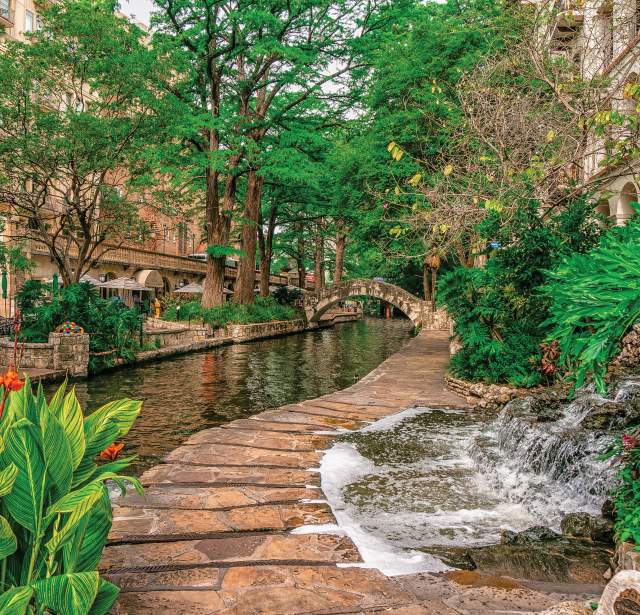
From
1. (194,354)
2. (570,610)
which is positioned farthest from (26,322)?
(570,610)

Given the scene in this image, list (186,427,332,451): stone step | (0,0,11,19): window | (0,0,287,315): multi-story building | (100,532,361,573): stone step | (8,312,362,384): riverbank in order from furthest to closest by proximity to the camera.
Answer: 1. (0,0,11,19): window
2. (0,0,287,315): multi-story building
3. (8,312,362,384): riverbank
4. (186,427,332,451): stone step
5. (100,532,361,573): stone step

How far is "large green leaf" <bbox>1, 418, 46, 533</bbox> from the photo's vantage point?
93.4 inches

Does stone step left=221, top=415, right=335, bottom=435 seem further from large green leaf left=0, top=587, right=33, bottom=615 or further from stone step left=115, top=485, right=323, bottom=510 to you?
large green leaf left=0, top=587, right=33, bottom=615

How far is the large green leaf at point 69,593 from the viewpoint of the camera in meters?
2.23

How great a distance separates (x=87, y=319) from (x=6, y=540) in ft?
45.7

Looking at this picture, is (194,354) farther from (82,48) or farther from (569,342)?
(569,342)

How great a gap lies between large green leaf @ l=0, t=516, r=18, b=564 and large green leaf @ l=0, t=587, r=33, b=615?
181mm

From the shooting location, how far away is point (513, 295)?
1053cm

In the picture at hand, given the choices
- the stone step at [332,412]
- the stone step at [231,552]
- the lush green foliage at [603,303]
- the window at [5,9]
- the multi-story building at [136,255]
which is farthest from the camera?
the window at [5,9]

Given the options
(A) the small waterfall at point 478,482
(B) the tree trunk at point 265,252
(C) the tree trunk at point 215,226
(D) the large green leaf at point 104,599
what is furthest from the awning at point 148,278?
(D) the large green leaf at point 104,599

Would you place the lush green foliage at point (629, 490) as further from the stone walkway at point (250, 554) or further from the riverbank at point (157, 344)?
the riverbank at point (157, 344)

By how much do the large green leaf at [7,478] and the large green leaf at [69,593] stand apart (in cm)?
41

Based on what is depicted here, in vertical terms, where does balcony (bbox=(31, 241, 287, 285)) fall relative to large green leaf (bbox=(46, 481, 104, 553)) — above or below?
above

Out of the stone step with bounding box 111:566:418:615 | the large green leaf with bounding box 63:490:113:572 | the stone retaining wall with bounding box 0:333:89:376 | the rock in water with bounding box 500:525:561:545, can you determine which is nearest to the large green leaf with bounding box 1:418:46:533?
the large green leaf with bounding box 63:490:113:572
